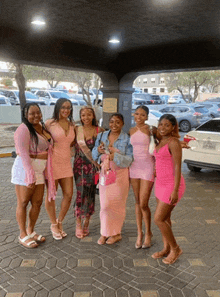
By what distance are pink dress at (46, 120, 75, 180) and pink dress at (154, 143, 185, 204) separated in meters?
1.28

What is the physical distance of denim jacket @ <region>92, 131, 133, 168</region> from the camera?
12.3ft

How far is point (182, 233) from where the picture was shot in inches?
176

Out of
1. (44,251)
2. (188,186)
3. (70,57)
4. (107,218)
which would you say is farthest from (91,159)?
(70,57)

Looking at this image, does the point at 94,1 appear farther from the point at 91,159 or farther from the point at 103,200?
the point at 103,200

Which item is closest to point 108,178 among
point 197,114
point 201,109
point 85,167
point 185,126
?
point 85,167

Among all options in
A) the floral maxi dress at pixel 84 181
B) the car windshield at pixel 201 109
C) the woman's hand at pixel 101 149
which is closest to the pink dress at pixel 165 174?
the woman's hand at pixel 101 149

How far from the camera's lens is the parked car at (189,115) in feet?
61.2

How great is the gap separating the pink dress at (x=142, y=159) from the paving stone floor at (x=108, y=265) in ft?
3.40

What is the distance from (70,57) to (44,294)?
7729 millimetres

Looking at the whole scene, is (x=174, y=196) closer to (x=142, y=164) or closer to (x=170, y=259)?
(x=142, y=164)

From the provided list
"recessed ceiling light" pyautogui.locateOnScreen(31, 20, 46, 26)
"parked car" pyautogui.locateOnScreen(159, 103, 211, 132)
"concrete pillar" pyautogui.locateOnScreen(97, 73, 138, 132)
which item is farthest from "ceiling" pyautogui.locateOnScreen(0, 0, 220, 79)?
"parked car" pyautogui.locateOnScreen(159, 103, 211, 132)

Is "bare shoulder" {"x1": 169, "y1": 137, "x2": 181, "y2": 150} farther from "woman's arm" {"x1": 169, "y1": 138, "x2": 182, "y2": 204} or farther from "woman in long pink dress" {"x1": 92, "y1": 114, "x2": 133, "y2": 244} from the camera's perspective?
"woman in long pink dress" {"x1": 92, "y1": 114, "x2": 133, "y2": 244}

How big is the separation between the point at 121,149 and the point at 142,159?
0.98ft

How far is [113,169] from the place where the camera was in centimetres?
386
